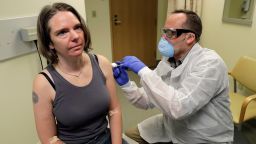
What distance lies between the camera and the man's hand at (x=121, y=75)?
137 cm

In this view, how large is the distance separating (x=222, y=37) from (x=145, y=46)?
1.88m

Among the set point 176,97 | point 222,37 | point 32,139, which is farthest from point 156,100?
point 222,37

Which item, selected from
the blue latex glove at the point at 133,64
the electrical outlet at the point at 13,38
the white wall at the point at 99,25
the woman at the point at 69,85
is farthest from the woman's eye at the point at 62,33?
the white wall at the point at 99,25

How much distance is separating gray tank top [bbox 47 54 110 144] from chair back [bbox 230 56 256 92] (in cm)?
171

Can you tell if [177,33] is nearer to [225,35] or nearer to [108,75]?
[108,75]

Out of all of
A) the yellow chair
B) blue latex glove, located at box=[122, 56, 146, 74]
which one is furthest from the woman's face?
the yellow chair

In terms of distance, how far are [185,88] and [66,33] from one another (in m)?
0.62

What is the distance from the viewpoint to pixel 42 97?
1.01m

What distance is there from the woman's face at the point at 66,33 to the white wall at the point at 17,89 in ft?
0.86

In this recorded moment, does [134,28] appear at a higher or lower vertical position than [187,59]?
lower

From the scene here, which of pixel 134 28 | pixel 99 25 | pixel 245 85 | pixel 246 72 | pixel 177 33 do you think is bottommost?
pixel 245 85

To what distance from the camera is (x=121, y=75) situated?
55.1 inches

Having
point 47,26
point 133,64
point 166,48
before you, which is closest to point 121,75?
point 133,64

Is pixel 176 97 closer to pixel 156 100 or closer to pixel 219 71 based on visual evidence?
pixel 156 100
